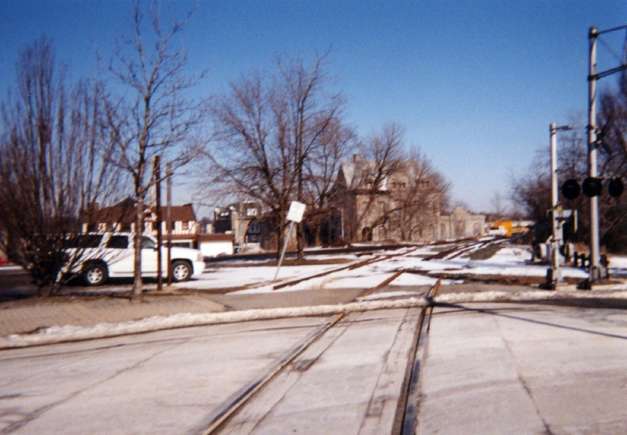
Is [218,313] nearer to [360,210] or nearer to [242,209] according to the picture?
[242,209]

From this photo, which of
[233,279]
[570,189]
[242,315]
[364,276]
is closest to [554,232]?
[570,189]

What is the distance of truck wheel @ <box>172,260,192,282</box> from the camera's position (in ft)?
70.9

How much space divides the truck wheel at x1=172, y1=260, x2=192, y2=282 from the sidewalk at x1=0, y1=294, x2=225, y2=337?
21.1ft

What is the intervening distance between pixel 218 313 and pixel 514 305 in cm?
667

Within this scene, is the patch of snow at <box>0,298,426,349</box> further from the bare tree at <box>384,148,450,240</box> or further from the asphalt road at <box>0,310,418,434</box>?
the bare tree at <box>384,148,450,240</box>

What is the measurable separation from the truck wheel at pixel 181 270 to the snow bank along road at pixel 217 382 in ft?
33.8

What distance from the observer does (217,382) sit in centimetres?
734

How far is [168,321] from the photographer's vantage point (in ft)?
41.8

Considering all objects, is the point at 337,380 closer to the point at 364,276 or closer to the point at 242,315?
the point at 242,315

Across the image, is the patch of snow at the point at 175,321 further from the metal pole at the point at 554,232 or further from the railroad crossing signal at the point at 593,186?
the railroad crossing signal at the point at 593,186

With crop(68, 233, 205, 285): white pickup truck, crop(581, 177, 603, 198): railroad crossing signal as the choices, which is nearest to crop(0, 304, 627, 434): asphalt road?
crop(581, 177, 603, 198): railroad crossing signal

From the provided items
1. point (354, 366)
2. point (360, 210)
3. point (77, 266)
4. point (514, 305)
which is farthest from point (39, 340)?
point (360, 210)

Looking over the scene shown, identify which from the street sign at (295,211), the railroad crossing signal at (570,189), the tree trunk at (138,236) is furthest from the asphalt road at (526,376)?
the street sign at (295,211)

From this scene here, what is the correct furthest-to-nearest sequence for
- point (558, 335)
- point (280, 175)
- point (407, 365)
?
point (280, 175) → point (558, 335) → point (407, 365)
